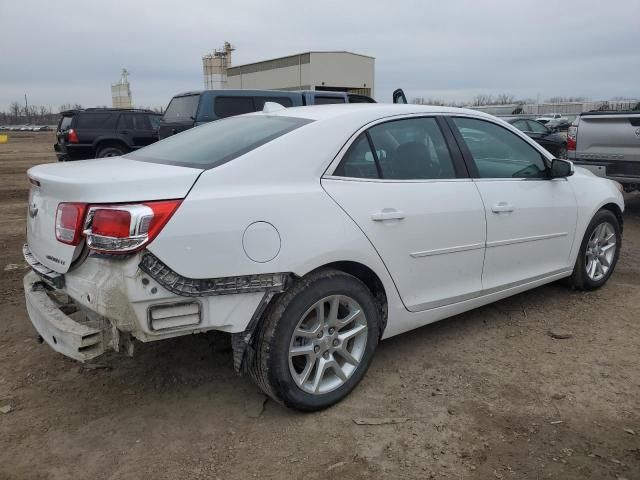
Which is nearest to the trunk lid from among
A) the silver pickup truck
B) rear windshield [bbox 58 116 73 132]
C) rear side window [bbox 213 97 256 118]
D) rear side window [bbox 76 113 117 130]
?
the silver pickup truck

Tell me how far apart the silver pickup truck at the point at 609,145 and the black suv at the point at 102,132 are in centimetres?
1098

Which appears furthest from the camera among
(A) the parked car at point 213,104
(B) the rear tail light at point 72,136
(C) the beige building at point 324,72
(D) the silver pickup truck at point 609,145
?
(C) the beige building at point 324,72

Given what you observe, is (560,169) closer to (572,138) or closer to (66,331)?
(66,331)

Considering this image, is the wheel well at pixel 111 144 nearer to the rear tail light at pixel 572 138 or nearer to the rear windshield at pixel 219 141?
the rear tail light at pixel 572 138

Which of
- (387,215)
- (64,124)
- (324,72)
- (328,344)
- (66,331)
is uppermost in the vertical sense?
(324,72)

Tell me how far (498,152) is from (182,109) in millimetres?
8105

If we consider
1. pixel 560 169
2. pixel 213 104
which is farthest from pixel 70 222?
pixel 213 104

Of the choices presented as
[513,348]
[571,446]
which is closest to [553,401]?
[571,446]

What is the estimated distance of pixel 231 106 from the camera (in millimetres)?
10516

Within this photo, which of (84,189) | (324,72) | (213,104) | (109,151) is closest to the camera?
(84,189)

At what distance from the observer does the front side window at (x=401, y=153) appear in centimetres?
313

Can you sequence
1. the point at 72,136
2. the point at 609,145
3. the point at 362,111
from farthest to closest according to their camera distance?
the point at 72,136
the point at 609,145
the point at 362,111

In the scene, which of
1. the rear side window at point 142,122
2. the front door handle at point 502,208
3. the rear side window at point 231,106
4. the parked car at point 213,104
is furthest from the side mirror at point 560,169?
the rear side window at point 142,122

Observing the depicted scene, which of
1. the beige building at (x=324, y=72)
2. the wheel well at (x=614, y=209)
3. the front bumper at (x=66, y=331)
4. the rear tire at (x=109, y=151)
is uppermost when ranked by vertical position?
the beige building at (x=324, y=72)
